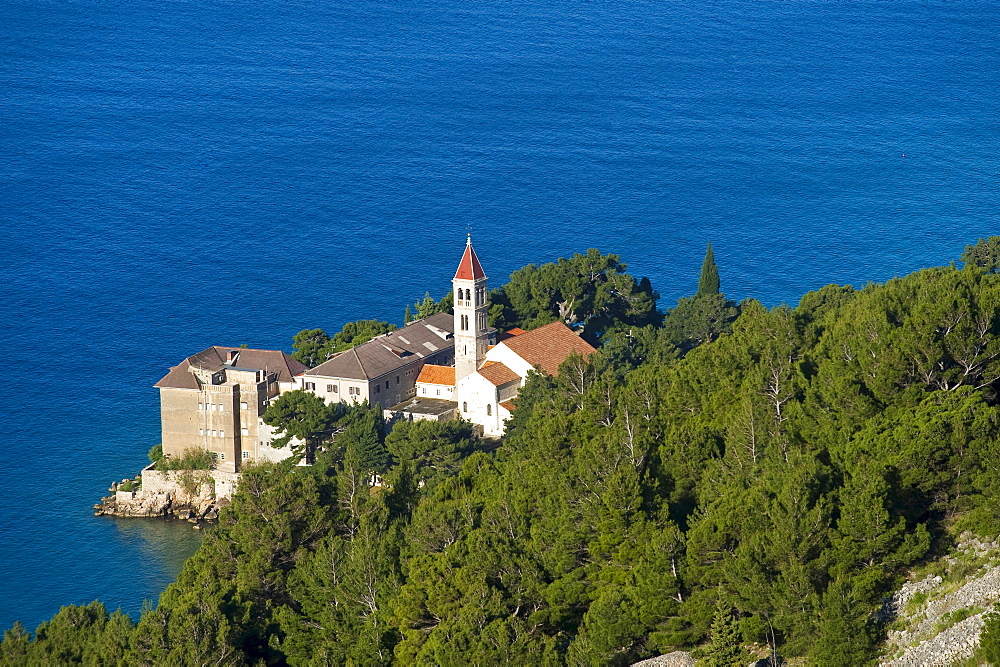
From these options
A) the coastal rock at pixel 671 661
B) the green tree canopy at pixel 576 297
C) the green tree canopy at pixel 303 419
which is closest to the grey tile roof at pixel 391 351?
the green tree canopy at pixel 303 419

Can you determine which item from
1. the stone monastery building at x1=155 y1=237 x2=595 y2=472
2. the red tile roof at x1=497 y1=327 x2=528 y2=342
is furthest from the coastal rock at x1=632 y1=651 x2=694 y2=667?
the red tile roof at x1=497 y1=327 x2=528 y2=342

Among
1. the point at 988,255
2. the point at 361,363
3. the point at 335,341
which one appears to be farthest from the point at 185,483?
the point at 988,255

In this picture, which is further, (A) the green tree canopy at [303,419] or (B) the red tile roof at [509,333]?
(B) the red tile roof at [509,333]

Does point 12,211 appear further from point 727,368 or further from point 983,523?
point 983,523

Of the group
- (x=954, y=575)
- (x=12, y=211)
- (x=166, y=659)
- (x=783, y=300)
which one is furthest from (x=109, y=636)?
(x=12, y=211)

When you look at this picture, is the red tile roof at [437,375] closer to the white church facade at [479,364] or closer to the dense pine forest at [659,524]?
the white church facade at [479,364]

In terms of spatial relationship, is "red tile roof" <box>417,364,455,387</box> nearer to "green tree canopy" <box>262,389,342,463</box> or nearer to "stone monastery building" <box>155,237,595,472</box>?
"stone monastery building" <box>155,237,595,472</box>
